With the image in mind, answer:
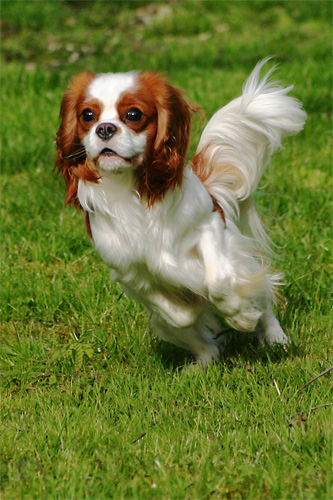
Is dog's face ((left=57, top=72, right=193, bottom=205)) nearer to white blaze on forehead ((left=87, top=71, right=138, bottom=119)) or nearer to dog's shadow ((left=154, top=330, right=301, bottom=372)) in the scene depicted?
white blaze on forehead ((left=87, top=71, right=138, bottom=119))

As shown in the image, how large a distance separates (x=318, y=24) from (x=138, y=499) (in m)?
8.19

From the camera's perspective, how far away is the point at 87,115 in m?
3.21

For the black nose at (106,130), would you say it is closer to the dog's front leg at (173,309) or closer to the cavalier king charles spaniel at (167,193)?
the cavalier king charles spaniel at (167,193)

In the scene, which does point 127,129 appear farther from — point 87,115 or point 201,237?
point 201,237

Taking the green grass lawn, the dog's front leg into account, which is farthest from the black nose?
the dog's front leg

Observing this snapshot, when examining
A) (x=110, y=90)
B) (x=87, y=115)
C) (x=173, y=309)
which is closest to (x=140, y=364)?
(x=173, y=309)

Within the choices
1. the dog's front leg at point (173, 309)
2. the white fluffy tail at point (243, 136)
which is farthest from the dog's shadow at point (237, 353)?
the white fluffy tail at point (243, 136)

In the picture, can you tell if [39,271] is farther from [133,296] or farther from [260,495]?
[260,495]

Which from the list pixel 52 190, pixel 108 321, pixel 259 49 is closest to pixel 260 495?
pixel 108 321

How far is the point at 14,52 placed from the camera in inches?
347

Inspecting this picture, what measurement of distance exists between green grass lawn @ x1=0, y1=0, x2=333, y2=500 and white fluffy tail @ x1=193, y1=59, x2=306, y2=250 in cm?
29

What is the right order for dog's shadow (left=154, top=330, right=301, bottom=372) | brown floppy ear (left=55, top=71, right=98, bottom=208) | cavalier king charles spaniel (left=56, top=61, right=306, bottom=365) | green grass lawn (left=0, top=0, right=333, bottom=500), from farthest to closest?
dog's shadow (left=154, top=330, right=301, bottom=372) → brown floppy ear (left=55, top=71, right=98, bottom=208) → cavalier king charles spaniel (left=56, top=61, right=306, bottom=365) → green grass lawn (left=0, top=0, right=333, bottom=500)

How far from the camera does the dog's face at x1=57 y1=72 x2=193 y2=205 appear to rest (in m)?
3.11

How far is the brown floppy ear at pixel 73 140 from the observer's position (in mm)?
3291
